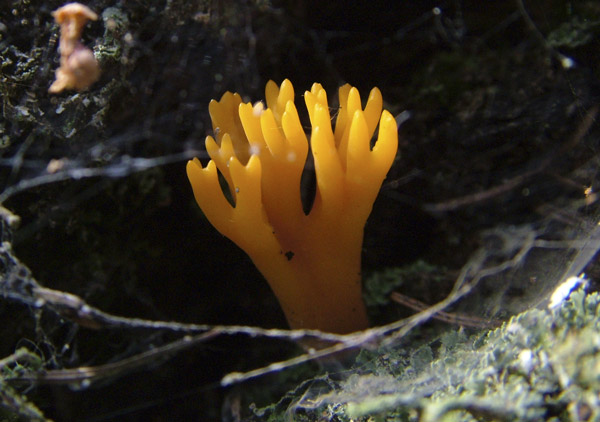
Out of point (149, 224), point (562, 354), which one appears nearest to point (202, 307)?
point (149, 224)

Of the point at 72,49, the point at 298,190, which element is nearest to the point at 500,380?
the point at 298,190

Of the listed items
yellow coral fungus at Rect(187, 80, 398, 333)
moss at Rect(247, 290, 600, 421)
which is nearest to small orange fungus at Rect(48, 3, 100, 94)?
yellow coral fungus at Rect(187, 80, 398, 333)

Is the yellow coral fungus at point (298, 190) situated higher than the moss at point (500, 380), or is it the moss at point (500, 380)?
the yellow coral fungus at point (298, 190)

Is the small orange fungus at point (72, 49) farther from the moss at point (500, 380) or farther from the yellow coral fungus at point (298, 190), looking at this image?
the moss at point (500, 380)

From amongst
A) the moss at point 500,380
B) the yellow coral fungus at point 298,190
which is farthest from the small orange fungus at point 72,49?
the moss at point 500,380

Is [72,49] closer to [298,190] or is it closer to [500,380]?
[298,190]

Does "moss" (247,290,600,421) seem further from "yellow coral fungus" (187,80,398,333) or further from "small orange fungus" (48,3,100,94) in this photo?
"small orange fungus" (48,3,100,94)

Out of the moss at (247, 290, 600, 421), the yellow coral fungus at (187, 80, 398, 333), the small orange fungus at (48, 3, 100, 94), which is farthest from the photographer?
the small orange fungus at (48, 3, 100, 94)

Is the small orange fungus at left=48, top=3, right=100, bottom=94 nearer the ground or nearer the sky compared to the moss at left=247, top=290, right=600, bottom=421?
nearer the sky

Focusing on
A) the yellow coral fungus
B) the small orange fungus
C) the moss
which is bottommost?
the moss
